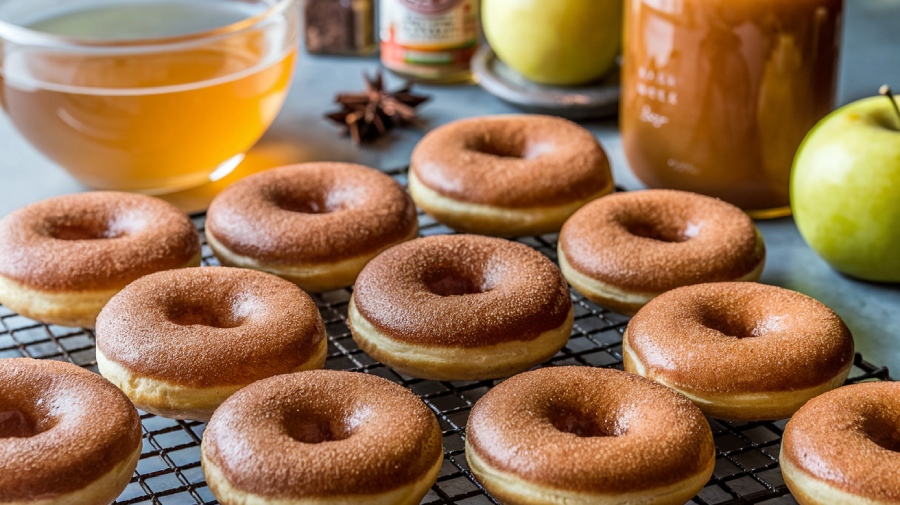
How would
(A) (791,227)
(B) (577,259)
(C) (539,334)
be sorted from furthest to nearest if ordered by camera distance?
(A) (791,227)
(B) (577,259)
(C) (539,334)

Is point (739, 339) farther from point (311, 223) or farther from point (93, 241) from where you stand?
point (93, 241)

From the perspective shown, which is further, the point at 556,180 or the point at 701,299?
the point at 556,180

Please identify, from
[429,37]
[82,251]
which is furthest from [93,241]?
[429,37]

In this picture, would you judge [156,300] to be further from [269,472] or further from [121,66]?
[121,66]

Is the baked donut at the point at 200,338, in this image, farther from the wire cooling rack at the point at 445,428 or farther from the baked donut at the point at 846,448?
the baked donut at the point at 846,448

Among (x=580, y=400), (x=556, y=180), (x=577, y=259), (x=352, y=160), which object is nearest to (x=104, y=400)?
(x=580, y=400)

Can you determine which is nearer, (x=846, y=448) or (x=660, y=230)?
(x=846, y=448)

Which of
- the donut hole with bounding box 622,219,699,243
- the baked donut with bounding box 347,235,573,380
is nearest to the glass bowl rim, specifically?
the baked donut with bounding box 347,235,573,380
